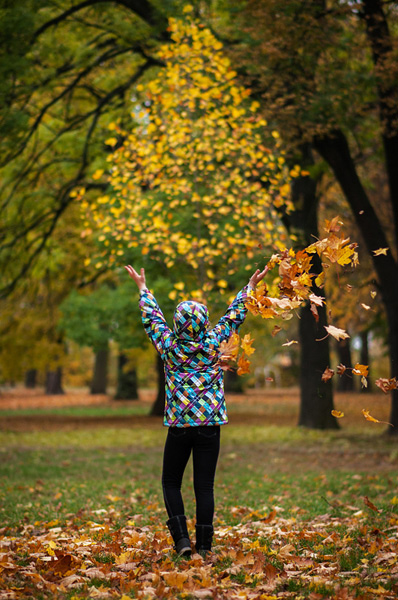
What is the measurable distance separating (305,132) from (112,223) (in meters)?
3.93

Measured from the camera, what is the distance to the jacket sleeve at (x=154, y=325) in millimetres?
4617

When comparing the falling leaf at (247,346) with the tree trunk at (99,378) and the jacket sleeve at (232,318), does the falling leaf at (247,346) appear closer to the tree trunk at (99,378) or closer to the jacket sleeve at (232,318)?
the jacket sleeve at (232,318)

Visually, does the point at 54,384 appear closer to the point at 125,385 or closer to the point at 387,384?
the point at 125,385

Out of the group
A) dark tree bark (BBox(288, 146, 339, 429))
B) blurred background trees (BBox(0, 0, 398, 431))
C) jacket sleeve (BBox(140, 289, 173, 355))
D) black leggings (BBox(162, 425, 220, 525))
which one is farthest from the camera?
dark tree bark (BBox(288, 146, 339, 429))

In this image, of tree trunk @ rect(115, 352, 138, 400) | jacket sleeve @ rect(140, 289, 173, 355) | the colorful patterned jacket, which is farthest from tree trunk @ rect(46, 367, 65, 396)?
the colorful patterned jacket

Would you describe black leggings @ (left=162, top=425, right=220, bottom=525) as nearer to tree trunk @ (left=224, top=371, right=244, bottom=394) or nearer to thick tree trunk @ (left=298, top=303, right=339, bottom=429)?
thick tree trunk @ (left=298, top=303, right=339, bottom=429)

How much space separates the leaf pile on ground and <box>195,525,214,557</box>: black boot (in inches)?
4.2

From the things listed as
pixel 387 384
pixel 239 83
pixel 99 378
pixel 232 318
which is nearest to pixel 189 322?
pixel 232 318

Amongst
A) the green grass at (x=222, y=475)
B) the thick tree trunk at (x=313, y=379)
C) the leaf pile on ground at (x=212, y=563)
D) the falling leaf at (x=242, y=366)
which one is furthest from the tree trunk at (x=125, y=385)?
the falling leaf at (x=242, y=366)

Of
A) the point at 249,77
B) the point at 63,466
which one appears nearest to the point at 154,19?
the point at 249,77

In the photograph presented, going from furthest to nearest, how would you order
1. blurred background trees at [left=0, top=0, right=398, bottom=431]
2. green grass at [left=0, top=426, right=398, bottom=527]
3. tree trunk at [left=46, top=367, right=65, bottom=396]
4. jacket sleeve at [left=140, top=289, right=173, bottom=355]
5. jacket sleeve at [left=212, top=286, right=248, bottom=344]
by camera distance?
tree trunk at [left=46, top=367, right=65, bottom=396]
blurred background trees at [left=0, top=0, right=398, bottom=431]
green grass at [left=0, top=426, right=398, bottom=527]
jacket sleeve at [left=212, top=286, right=248, bottom=344]
jacket sleeve at [left=140, top=289, right=173, bottom=355]

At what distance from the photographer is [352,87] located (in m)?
11.4

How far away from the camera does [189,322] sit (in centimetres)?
448

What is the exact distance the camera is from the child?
175 inches
